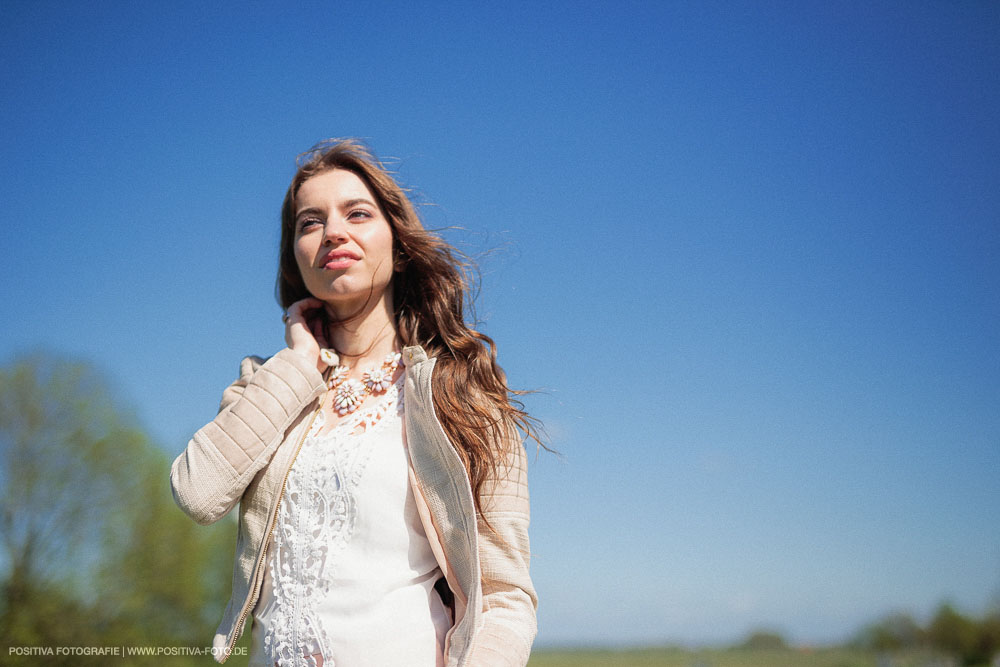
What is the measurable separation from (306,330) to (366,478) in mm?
760

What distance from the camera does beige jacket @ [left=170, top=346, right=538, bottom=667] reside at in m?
2.23

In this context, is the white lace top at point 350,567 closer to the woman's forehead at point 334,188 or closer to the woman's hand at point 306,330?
the woman's hand at point 306,330

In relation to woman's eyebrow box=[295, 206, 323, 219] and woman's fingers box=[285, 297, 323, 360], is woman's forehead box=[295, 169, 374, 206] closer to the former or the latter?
woman's eyebrow box=[295, 206, 323, 219]

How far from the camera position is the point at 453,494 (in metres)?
2.33

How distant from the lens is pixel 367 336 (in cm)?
294

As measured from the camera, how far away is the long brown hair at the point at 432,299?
2.54m

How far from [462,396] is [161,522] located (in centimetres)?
2436

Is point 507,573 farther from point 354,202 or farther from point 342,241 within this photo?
point 354,202

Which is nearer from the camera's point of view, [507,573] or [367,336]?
[507,573]

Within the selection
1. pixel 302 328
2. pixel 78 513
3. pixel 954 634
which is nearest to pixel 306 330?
pixel 302 328

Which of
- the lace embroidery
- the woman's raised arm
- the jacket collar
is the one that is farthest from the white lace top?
the jacket collar

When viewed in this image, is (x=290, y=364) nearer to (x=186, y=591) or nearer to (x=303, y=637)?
(x=303, y=637)

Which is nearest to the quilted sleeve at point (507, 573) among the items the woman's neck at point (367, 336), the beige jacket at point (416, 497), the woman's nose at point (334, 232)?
the beige jacket at point (416, 497)

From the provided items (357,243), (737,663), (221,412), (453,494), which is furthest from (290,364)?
(737,663)
